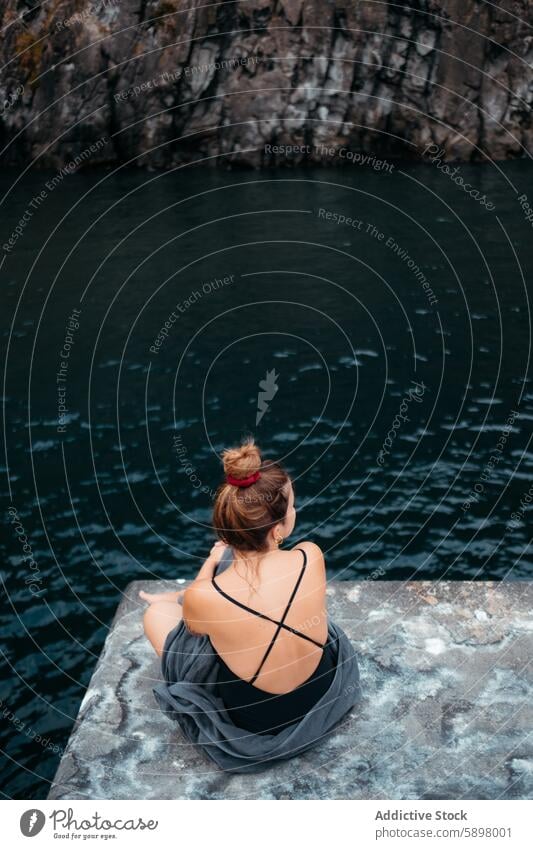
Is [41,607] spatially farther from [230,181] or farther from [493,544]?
[230,181]

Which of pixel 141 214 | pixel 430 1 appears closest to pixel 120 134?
pixel 141 214

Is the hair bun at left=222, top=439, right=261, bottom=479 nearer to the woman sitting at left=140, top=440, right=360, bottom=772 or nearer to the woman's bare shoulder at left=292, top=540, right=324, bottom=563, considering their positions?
the woman sitting at left=140, top=440, right=360, bottom=772

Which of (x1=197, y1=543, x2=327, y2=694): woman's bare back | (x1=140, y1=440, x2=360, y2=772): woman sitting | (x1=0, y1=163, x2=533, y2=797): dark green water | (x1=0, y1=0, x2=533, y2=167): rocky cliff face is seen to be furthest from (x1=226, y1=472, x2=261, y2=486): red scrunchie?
(x1=0, y1=0, x2=533, y2=167): rocky cliff face

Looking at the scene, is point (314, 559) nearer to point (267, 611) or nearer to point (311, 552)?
point (311, 552)

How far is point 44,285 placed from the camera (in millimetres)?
20656

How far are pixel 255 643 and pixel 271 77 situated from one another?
3276cm

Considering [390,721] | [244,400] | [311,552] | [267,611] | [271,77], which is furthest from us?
[271,77]

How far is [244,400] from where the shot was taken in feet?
48.5

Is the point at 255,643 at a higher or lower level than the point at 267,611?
lower

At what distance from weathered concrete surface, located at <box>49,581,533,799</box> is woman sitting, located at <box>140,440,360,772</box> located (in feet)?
0.66

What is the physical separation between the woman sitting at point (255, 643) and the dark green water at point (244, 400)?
2.75 meters

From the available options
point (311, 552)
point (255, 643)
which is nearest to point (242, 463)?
point (311, 552)

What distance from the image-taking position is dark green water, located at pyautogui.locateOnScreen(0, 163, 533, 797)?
34.9 feet

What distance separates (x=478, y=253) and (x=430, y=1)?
17252mm
